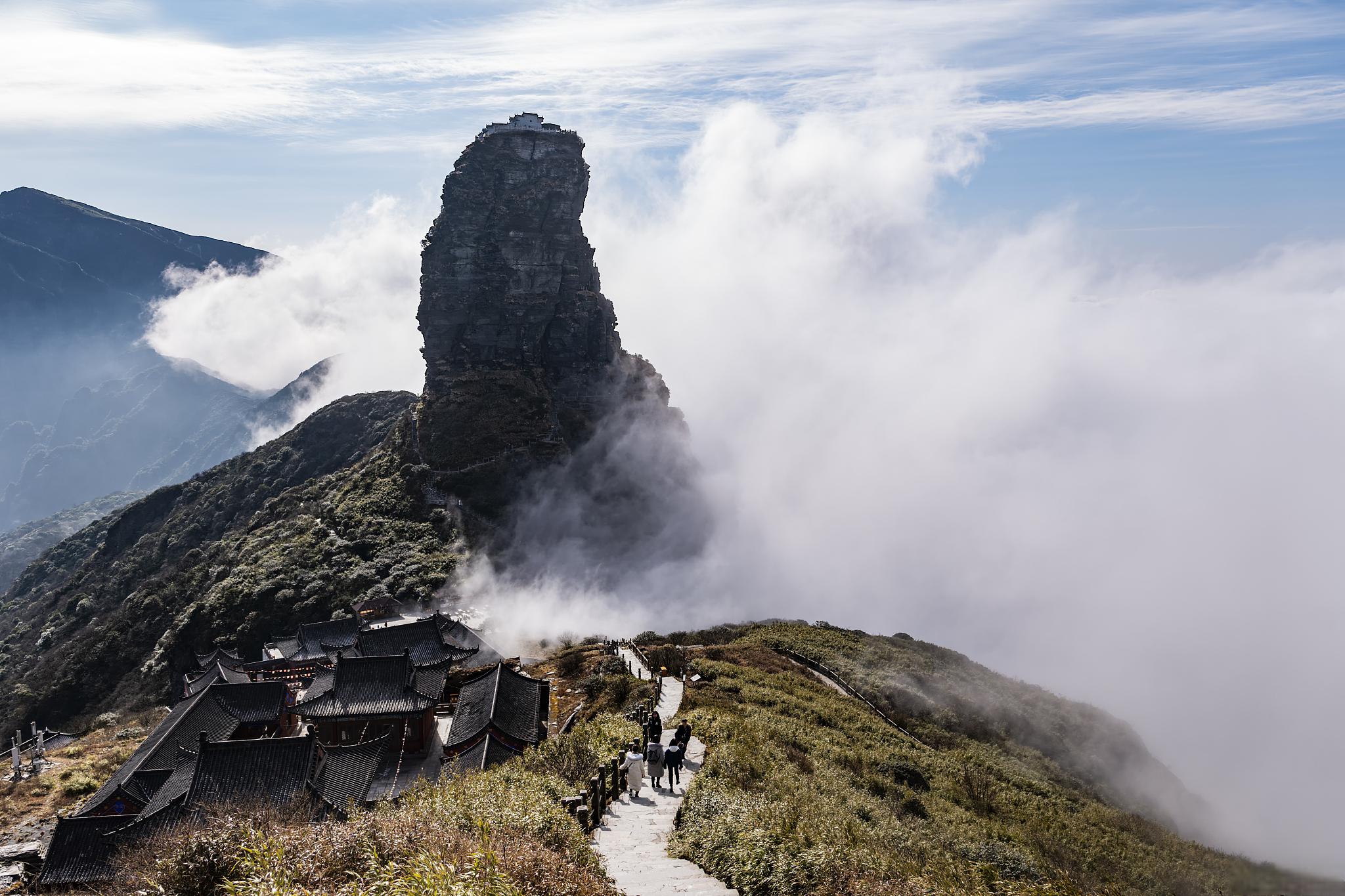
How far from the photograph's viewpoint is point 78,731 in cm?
7238

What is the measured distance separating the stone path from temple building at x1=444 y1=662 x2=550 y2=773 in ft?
44.9

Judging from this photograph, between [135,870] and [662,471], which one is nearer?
[135,870]

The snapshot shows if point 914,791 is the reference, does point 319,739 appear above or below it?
below

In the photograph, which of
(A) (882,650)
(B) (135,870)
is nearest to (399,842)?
(B) (135,870)

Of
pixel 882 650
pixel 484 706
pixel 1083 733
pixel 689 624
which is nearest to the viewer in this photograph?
pixel 484 706

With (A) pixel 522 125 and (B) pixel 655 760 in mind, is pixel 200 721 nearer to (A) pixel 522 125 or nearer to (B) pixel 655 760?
(B) pixel 655 760

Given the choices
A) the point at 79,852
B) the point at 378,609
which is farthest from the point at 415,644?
the point at 79,852

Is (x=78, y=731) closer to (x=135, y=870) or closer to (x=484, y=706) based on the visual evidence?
(x=484, y=706)

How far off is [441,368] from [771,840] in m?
98.8

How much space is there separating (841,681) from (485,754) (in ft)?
80.2

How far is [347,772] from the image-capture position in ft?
126

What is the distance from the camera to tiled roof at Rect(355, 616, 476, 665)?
188 feet

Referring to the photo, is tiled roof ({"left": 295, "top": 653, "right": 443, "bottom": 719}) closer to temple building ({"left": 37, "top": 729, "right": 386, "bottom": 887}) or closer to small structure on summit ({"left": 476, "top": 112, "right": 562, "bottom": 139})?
temple building ({"left": 37, "top": 729, "right": 386, "bottom": 887})

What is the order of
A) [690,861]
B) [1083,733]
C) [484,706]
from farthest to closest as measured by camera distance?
[1083,733] < [484,706] < [690,861]
